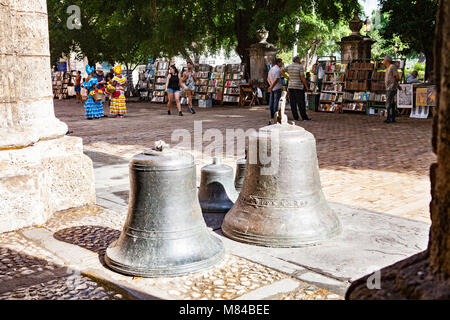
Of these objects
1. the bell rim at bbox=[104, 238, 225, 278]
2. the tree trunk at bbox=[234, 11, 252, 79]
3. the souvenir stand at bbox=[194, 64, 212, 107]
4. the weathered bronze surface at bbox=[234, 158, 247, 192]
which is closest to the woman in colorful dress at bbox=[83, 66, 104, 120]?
the souvenir stand at bbox=[194, 64, 212, 107]

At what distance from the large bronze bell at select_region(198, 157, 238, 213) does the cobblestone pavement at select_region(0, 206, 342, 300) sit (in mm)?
1220

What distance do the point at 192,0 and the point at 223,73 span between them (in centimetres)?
373

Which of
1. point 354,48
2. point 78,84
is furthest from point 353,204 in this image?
point 78,84

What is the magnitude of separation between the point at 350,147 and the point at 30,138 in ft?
23.3

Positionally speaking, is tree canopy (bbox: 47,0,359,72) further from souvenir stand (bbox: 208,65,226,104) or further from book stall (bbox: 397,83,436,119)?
book stall (bbox: 397,83,436,119)

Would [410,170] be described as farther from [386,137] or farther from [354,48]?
[354,48]

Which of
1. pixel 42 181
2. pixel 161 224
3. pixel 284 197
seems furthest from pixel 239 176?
pixel 42 181

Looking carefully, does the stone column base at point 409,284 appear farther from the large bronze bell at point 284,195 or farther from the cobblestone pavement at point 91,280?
the large bronze bell at point 284,195

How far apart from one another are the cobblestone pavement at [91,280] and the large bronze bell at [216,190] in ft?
4.00

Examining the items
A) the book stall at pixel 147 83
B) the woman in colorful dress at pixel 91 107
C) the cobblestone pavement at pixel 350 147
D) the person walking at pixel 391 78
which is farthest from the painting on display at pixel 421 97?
the book stall at pixel 147 83

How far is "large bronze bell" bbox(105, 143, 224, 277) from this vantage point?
3.83 m

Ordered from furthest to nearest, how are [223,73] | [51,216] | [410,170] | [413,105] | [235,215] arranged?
[223,73] → [413,105] → [410,170] → [51,216] → [235,215]

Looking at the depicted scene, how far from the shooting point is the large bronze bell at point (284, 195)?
4383mm

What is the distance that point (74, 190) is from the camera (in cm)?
575
